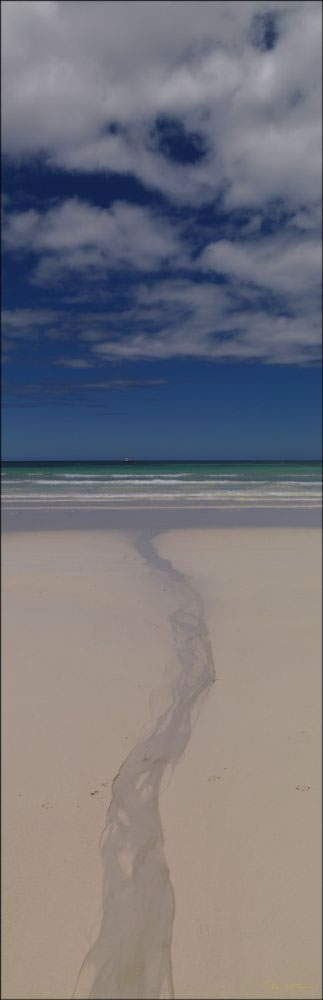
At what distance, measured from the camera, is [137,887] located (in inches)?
92.0

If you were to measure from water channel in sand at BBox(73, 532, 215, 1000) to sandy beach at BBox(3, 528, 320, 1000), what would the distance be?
0.4 inches

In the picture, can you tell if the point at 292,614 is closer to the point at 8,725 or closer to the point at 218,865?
the point at 8,725

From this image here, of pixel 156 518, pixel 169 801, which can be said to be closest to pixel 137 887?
pixel 169 801

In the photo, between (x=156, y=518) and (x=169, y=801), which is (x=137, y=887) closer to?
(x=169, y=801)

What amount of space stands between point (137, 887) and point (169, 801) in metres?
0.53

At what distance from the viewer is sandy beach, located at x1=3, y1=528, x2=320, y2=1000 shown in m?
2.18

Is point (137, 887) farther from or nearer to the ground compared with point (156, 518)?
nearer to the ground

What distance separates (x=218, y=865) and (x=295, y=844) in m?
0.49

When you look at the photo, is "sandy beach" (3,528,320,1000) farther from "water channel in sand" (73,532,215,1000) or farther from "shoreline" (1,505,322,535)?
"shoreline" (1,505,322,535)

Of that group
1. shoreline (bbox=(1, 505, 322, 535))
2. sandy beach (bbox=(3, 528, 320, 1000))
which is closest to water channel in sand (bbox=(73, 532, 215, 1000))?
sandy beach (bbox=(3, 528, 320, 1000))

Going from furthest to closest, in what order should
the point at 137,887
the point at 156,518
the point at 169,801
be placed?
the point at 156,518, the point at 169,801, the point at 137,887

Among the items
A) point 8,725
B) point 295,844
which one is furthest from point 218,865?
point 8,725

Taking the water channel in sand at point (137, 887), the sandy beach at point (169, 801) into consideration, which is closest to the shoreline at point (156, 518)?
the sandy beach at point (169, 801)

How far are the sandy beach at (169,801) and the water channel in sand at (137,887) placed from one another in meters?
0.01
